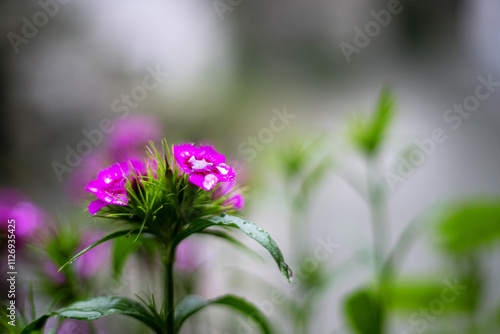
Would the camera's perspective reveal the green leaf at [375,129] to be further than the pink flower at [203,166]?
Yes

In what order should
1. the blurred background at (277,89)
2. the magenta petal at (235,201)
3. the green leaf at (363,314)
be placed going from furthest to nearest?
the blurred background at (277,89)
the green leaf at (363,314)
the magenta petal at (235,201)

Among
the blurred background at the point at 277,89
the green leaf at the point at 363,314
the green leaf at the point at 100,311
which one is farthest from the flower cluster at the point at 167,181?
the blurred background at the point at 277,89

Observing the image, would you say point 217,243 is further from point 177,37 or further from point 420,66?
point 420,66

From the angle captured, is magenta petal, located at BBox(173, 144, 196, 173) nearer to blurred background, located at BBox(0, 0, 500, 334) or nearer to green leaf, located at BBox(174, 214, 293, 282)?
green leaf, located at BBox(174, 214, 293, 282)

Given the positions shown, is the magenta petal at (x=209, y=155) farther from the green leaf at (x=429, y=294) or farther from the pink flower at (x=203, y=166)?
the green leaf at (x=429, y=294)

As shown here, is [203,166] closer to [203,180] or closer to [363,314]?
[203,180]

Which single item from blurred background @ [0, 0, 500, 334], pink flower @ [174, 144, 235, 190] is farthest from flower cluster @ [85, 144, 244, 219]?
blurred background @ [0, 0, 500, 334]
